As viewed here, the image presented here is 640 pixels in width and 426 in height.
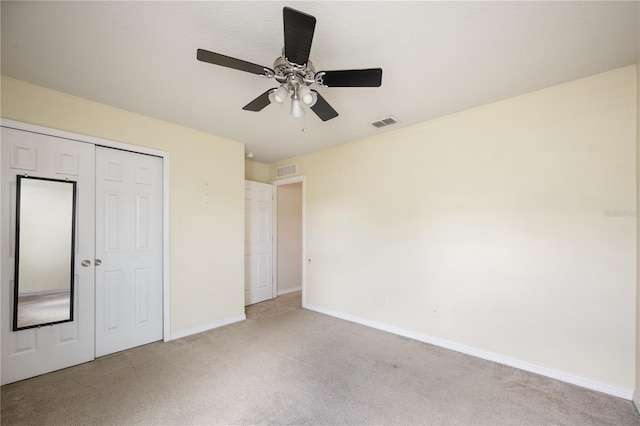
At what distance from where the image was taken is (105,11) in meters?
1.54

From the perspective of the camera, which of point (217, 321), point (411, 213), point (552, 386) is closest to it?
point (552, 386)

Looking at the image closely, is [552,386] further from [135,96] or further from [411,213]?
[135,96]

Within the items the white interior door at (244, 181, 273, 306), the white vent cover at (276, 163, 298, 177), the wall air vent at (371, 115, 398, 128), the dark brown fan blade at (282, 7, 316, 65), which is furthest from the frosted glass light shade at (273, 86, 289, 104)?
the white interior door at (244, 181, 273, 306)

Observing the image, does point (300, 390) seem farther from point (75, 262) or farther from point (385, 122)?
point (385, 122)

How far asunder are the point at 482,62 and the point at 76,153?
12.2 ft

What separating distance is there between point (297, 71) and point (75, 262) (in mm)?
2755

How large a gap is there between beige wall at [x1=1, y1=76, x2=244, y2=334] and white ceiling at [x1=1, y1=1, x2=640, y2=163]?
0.23 m

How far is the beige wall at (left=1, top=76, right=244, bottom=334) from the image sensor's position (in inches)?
103

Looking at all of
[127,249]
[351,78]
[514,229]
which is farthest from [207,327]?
[514,229]

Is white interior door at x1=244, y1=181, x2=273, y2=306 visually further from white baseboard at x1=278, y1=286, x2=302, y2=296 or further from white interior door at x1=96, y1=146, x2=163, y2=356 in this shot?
white interior door at x1=96, y1=146, x2=163, y2=356

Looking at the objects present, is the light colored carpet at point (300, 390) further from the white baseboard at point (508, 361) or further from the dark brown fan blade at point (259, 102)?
the dark brown fan blade at point (259, 102)

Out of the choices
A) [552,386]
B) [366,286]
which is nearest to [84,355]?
[366,286]

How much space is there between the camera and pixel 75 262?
253cm

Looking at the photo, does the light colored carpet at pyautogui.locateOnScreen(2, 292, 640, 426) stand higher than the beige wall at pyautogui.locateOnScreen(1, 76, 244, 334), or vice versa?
the beige wall at pyautogui.locateOnScreen(1, 76, 244, 334)
